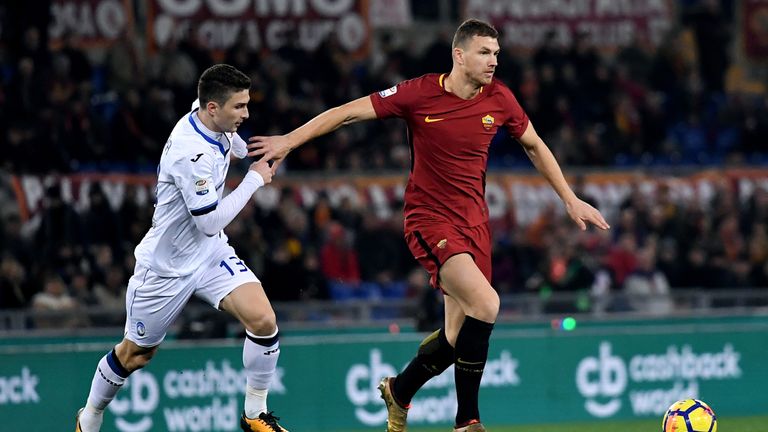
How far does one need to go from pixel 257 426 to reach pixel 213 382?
3.99 meters

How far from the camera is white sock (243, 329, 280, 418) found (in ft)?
31.1

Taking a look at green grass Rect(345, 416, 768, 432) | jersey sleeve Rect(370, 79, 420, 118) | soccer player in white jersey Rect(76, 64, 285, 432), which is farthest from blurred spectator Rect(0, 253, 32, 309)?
jersey sleeve Rect(370, 79, 420, 118)

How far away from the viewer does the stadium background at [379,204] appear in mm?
14273

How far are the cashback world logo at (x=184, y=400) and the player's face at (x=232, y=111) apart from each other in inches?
182

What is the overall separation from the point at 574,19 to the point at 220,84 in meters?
14.6

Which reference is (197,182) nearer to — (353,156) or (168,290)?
(168,290)

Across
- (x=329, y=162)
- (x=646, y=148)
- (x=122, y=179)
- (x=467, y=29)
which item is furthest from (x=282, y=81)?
(x=467, y=29)

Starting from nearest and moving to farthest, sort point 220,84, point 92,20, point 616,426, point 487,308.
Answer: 1. point 220,84
2. point 487,308
3. point 616,426
4. point 92,20

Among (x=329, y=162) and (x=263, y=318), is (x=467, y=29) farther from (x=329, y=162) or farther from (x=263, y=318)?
(x=329, y=162)

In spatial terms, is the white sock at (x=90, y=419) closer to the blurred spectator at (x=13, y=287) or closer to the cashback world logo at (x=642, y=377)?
the blurred spectator at (x=13, y=287)

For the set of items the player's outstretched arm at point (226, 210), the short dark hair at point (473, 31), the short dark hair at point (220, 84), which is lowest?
the player's outstretched arm at point (226, 210)

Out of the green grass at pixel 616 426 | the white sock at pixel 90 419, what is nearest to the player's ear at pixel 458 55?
the white sock at pixel 90 419

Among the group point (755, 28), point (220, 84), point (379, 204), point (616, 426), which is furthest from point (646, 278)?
point (220, 84)

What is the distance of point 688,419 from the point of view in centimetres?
969
